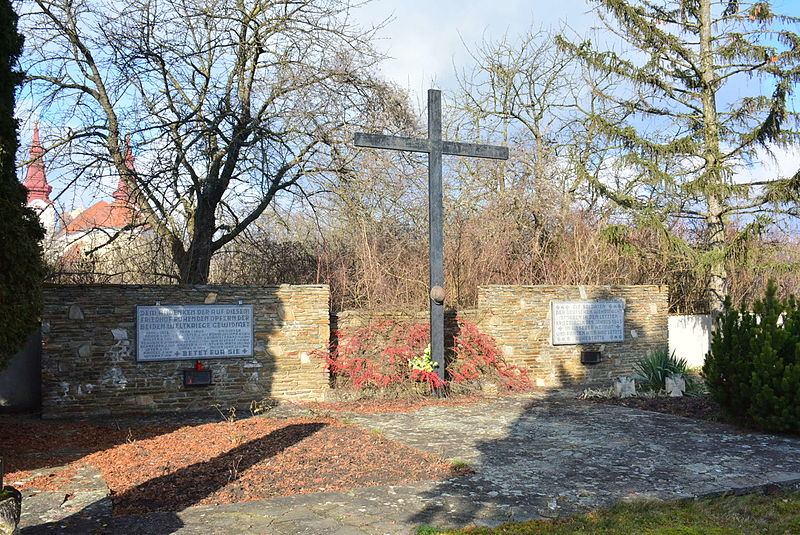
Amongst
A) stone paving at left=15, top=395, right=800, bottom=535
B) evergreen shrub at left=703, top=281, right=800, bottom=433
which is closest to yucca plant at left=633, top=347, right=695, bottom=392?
stone paving at left=15, top=395, right=800, bottom=535

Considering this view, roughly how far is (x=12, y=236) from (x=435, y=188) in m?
6.62

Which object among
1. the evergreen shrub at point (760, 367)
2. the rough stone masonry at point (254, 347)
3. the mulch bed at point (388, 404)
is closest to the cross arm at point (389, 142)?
the rough stone masonry at point (254, 347)

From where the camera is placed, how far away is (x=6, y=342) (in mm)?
6695

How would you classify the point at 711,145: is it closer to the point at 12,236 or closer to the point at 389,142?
the point at 389,142

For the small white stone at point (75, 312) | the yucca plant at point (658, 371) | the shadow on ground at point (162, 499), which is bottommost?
the shadow on ground at point (162, 499)

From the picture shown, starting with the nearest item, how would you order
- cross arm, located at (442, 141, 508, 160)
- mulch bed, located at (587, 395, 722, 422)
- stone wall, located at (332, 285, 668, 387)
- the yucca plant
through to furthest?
1. mulch bed, located at (587, 395, 722, 422)
2. cross arm, located at (442, 141, 508, 160)
3. the yucca plant
4. stone wall, located at (332, 285, 668, 387)

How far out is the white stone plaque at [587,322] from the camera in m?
13.2

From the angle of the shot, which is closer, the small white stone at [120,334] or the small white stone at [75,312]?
the small white stone at [75,312]

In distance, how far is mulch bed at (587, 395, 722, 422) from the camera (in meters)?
9.67

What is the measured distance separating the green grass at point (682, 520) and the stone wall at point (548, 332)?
727cm

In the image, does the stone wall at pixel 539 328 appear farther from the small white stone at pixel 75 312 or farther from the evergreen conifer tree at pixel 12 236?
the evergreen conifer tree at pixel 12 236

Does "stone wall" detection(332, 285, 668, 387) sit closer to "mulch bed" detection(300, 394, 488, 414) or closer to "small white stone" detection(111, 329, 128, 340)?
"mulch bed" detection(300, 394, 488, 414)

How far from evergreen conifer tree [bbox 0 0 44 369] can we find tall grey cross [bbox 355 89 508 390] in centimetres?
520

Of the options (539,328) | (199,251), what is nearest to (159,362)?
(199,251)
